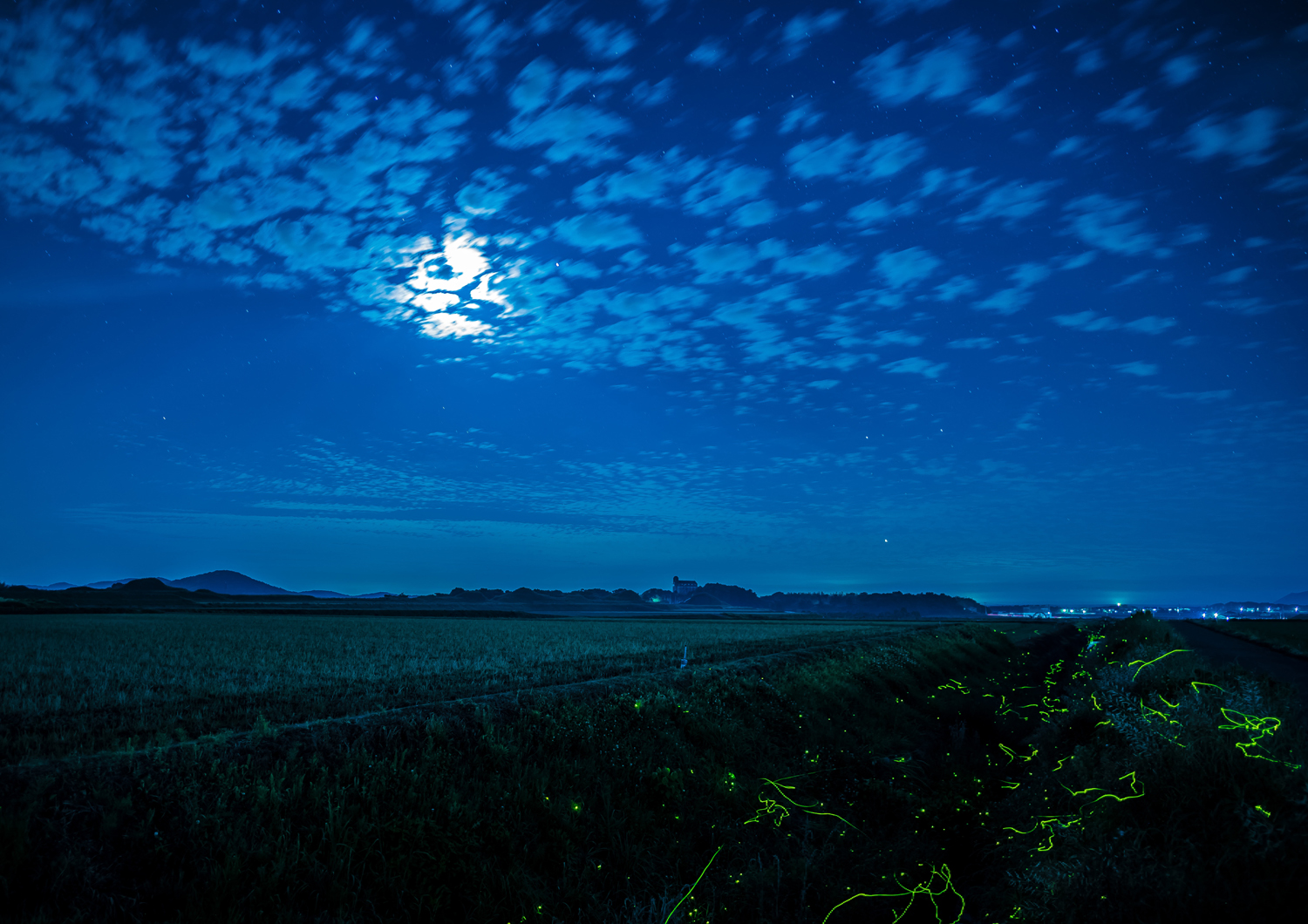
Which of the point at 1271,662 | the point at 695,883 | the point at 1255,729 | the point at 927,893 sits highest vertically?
the point at 1255,729

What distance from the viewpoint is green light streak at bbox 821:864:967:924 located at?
8844mm

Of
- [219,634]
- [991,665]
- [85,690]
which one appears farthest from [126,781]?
[991,665]

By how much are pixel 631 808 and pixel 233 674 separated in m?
16.1

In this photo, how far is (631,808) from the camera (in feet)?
36.0

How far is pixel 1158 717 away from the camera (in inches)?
396

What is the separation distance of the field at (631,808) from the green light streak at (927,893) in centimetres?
5

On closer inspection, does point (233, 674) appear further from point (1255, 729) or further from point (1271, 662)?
point (1271, 662)

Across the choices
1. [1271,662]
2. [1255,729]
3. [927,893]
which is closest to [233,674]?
[927,893]

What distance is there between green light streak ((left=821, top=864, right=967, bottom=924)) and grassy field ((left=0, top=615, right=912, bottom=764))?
9.21 metres

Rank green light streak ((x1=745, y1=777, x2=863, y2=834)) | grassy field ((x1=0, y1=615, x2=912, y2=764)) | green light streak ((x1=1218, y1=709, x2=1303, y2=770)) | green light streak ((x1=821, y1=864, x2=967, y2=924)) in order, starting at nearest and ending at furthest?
green light streak ((x1=1218, y1=709, x2=1303, y2=770)) → green light streak ((x1=821, y1=864, x2=967, y2=924)) → green light streak ((x1=745, y1=777, x2=863, y2=834)) → grassy field ((x1=0, y1=615, x2=912, y2=764))

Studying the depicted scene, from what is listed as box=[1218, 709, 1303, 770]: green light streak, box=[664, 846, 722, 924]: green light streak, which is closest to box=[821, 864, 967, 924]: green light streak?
box=[664, 846, 722, 924]: green light streak

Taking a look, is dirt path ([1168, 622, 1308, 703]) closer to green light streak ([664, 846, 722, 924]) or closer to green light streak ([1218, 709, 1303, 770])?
green light streak ([1218, 709, 1303, 770])

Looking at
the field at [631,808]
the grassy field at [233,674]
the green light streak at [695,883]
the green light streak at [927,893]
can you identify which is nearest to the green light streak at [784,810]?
the field at [631,808]

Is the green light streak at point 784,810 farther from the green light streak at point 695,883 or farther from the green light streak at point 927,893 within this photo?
the green light streak at point 927,893
